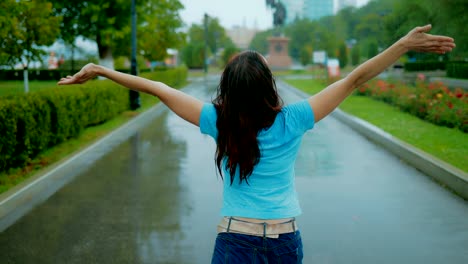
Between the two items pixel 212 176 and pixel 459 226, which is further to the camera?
pixel 212 176

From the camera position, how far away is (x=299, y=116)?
271 cm

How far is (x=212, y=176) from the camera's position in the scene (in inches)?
397

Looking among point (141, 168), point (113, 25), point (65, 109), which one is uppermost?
point (113, 25)

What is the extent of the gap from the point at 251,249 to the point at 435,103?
55.0 feet

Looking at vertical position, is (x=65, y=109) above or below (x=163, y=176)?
above

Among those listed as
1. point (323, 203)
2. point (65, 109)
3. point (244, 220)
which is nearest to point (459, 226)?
point (323, 203)

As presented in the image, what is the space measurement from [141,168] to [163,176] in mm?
924

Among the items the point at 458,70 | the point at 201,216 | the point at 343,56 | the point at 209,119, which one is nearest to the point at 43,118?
the point at 201,216

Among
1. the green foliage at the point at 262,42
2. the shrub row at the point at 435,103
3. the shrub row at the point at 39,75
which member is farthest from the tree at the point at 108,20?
the green foliage at the point at 262,42

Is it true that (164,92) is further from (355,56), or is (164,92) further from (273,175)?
(355,56)

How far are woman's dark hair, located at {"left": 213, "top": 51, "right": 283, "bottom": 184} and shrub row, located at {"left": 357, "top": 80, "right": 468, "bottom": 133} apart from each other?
13.3 metres

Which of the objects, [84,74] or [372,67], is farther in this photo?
[84,74]

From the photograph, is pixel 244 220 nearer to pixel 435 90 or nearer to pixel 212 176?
pixel 212 176

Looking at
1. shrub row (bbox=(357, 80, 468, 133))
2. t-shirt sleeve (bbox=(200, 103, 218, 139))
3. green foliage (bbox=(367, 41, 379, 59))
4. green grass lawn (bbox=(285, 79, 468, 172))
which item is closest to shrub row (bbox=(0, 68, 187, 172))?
green grass lawn (bbox=(285, 79, 468, 172))
